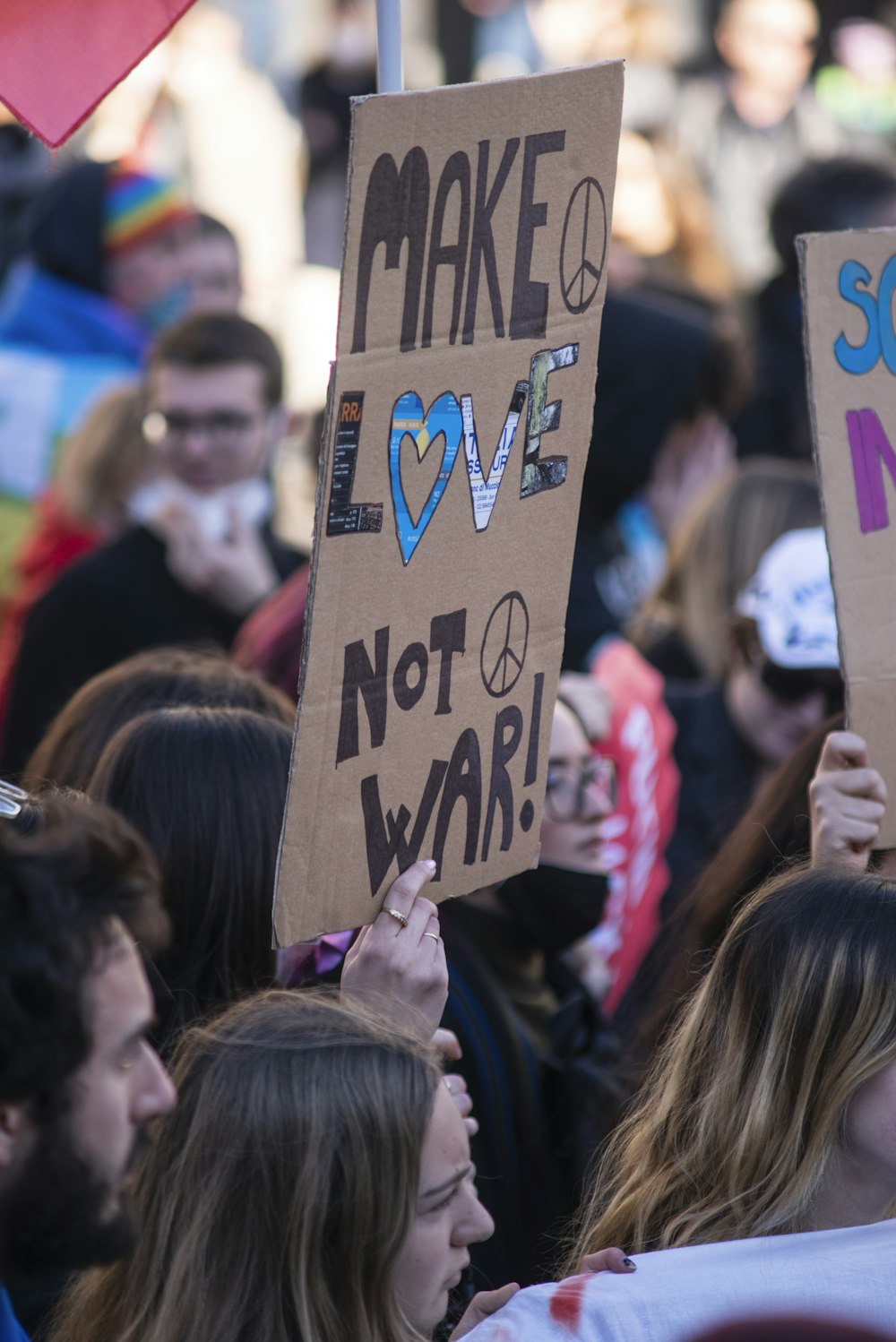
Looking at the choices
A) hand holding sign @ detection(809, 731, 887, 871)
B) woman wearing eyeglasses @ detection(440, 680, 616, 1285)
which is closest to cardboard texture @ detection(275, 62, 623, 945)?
woman wearing eyeglasses @ detection(440, 680, 616, 1285)

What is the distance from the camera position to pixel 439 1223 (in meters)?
1.80

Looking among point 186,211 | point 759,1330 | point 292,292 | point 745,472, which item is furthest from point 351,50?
point 759,1330

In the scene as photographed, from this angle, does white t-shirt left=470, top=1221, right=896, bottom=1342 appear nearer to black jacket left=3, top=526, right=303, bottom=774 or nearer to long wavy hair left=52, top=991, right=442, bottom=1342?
long wavy hair left=52, top=991, right=442, bottom=1342

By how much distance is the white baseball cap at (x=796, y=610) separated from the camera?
3186 millimetres

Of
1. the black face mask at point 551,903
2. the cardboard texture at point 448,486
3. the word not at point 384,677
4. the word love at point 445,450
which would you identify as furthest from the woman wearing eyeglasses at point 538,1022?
the word love at point 445,450

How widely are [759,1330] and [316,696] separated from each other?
3.43 feet

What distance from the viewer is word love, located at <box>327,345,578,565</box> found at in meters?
1.76

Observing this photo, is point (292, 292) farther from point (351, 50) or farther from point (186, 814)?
point (186, 814)

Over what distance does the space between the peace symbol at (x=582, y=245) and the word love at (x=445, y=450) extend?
0.21 ft

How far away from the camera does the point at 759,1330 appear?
32.7 inches

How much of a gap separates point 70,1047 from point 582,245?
1109 mm

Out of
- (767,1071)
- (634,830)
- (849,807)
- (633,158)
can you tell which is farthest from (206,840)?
(633,158)

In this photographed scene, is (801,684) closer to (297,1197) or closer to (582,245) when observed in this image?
(582,245)

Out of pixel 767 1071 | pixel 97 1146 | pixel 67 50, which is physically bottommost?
pixel 97 1146
